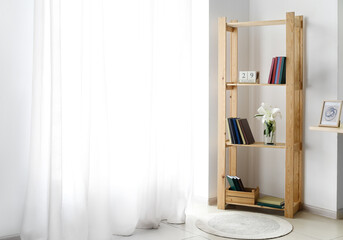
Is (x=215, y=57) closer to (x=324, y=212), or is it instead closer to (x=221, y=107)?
(x=221, y=107)

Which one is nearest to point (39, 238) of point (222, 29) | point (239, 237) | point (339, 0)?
point (239, 237)

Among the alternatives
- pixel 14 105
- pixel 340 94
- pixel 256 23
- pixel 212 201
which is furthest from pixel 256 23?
pixel 14 105

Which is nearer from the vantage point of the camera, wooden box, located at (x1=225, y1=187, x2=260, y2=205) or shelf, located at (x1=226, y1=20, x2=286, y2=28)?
shelf, located at (x1=226, y1=20, x2=286, y2=28)

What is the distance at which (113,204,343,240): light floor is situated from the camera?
3.07m

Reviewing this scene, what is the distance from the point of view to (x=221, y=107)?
3.76 m

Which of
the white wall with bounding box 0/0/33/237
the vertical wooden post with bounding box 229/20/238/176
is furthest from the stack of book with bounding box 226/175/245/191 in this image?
the white wall with bounding box 0/0/33/237

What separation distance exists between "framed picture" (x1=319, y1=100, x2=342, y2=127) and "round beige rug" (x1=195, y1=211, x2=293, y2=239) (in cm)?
83

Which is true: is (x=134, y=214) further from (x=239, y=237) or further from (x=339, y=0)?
(x=339, y=0)

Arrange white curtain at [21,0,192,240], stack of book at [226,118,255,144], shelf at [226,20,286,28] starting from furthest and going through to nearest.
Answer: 1. stack of book at [226,118,255,144]
2. shelf at [226,20,286,28]
3. white curtain at [21,0,192,240]

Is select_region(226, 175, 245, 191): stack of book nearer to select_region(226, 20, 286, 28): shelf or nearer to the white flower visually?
the white flower

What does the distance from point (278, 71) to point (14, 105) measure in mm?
2067

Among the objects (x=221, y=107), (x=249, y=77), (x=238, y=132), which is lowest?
(x=238, y=132)

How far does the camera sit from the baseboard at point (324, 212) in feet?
11.6

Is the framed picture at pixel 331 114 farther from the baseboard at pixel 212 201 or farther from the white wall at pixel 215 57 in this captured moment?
the baseboard at pixel 212 201
